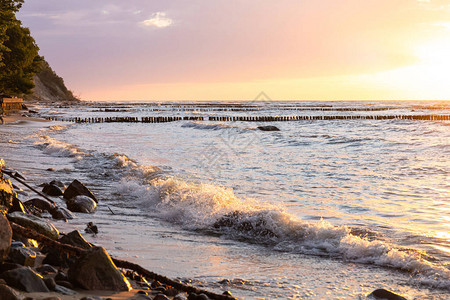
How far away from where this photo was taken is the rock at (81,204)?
933cm

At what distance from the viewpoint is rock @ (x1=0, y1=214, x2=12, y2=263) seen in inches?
172

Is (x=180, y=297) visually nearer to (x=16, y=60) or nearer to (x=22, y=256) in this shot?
(x=22, y=256)

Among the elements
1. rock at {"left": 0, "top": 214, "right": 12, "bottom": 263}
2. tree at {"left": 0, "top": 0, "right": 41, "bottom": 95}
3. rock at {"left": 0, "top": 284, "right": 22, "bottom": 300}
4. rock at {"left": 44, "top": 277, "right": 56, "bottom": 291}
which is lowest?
rock at {"left": 44, "top": 277, "right": 56, "bottom": 291}

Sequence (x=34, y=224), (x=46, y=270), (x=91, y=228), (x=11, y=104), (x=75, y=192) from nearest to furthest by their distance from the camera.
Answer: (x=46, y=270), (x=34, y=224), (x=91, y=228), (x=75, y=192), (x=11, y=104)

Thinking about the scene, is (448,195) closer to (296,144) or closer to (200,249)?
(200,249)

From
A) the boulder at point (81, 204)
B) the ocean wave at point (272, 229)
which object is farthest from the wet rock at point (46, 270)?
the boulder at point (81, 204)

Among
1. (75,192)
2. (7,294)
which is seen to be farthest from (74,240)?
(75,192)

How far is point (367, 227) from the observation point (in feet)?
28.9

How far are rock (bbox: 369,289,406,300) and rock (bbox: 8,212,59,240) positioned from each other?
4.05 m

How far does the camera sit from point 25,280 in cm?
411

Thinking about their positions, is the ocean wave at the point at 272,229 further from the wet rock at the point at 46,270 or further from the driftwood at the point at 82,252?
the wet rock at the point at 46,270

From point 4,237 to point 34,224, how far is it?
4.92 feet

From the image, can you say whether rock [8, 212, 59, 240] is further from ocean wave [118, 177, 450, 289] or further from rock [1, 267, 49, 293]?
ocean wave [118, 177, 450, 289]

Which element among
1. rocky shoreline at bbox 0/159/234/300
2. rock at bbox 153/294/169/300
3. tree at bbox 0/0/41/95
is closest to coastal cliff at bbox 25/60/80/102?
tree at bbox 0/0/41/95
